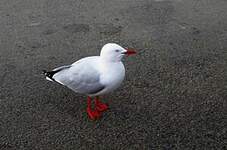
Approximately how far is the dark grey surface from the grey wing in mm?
328

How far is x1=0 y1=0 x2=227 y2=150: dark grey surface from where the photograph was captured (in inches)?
131

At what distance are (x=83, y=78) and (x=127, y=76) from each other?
0.93 meters

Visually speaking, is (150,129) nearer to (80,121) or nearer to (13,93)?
(80,121)

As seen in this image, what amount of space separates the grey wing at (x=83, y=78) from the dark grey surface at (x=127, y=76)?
328 mm

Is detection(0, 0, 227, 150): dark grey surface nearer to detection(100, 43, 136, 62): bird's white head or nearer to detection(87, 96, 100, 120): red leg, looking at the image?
detection(87, 96, 100, 120): red leg

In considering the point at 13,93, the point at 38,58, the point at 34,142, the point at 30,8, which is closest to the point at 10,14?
the point at 30,8

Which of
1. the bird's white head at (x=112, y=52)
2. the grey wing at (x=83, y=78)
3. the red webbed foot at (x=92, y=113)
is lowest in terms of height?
the red webbed foot at (x=92, y=113)

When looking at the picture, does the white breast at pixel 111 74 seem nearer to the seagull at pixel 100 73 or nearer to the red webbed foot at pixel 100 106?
the seagull at pixel 100 73

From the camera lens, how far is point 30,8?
20.3ft

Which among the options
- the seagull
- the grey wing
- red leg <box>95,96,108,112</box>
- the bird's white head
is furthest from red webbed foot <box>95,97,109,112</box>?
the bird's white head

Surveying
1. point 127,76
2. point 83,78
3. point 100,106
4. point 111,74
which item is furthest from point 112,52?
point 127,76

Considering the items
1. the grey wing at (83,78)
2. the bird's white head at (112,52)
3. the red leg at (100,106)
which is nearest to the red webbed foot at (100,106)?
the red leg at (100,106)

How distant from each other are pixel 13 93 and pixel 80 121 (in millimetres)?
953

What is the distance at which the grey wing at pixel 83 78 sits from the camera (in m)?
3.38
